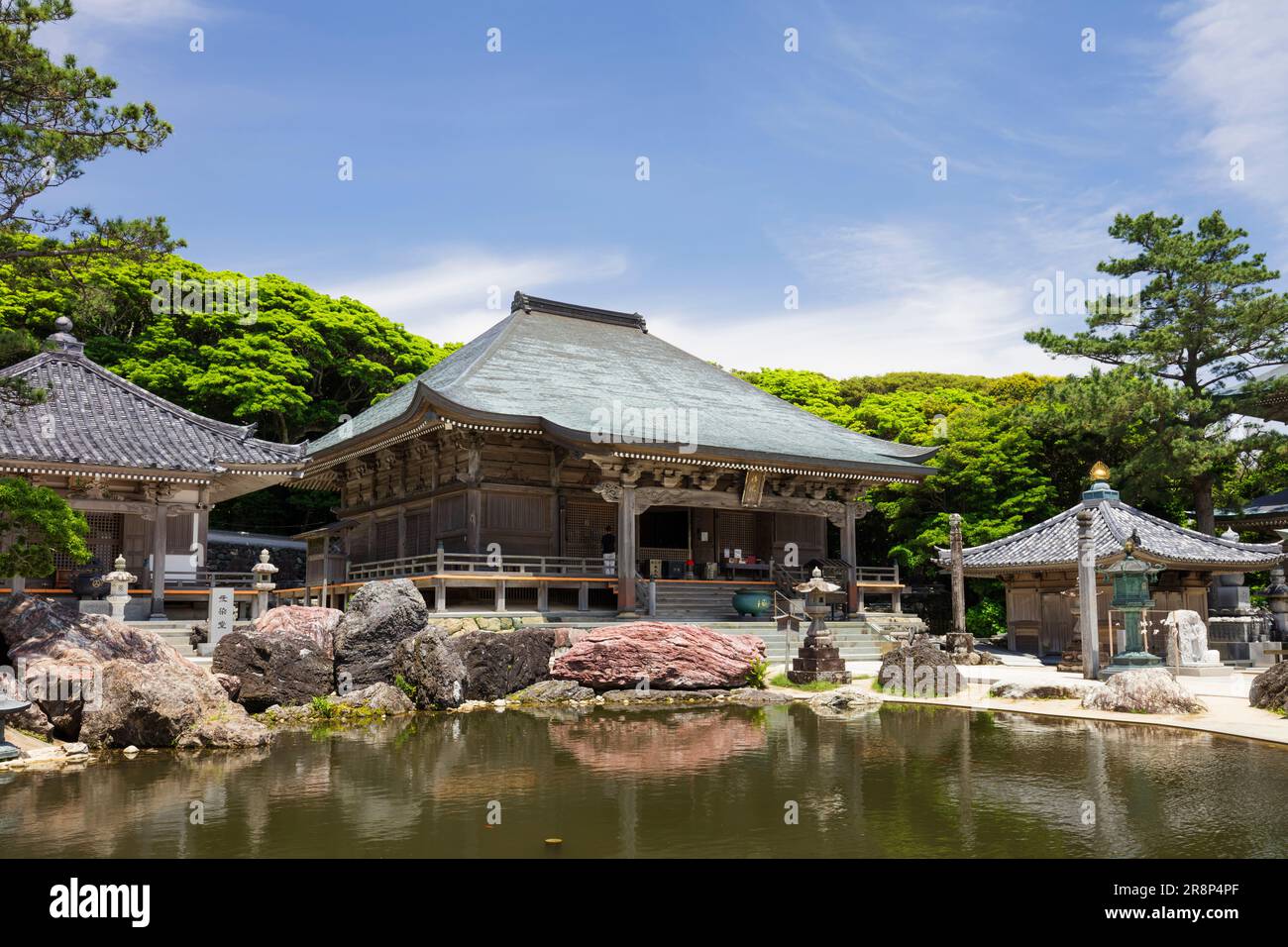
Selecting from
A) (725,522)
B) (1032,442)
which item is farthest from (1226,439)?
(725,522)

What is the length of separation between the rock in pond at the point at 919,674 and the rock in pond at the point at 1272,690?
4.72 m

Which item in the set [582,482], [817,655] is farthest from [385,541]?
[817,655]

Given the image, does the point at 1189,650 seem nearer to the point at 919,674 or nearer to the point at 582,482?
the point at 919,674

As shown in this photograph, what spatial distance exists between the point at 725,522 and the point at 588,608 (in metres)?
6.04

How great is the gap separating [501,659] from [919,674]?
751cm

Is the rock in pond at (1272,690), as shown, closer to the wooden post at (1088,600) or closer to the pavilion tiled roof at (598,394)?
the wooden post at (1088,600)

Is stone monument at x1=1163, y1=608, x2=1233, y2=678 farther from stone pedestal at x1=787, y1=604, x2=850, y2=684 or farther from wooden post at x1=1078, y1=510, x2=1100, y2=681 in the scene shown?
stone pedestal at x1=787, y1=604, x2=850, y2=684

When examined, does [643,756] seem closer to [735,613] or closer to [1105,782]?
[1105,782]

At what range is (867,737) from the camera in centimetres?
1273

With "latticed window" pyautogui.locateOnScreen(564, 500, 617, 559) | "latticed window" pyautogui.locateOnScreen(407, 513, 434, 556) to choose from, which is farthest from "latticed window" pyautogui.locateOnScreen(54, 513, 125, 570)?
"latticed window" pyautogui.locateOnScreen(564, 500, 617, 559)

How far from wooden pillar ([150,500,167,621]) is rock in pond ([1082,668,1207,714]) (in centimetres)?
1825

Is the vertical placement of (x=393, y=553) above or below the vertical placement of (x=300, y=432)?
below

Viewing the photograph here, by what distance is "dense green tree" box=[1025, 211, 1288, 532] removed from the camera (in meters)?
29.1

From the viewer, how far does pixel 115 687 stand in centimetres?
1282
